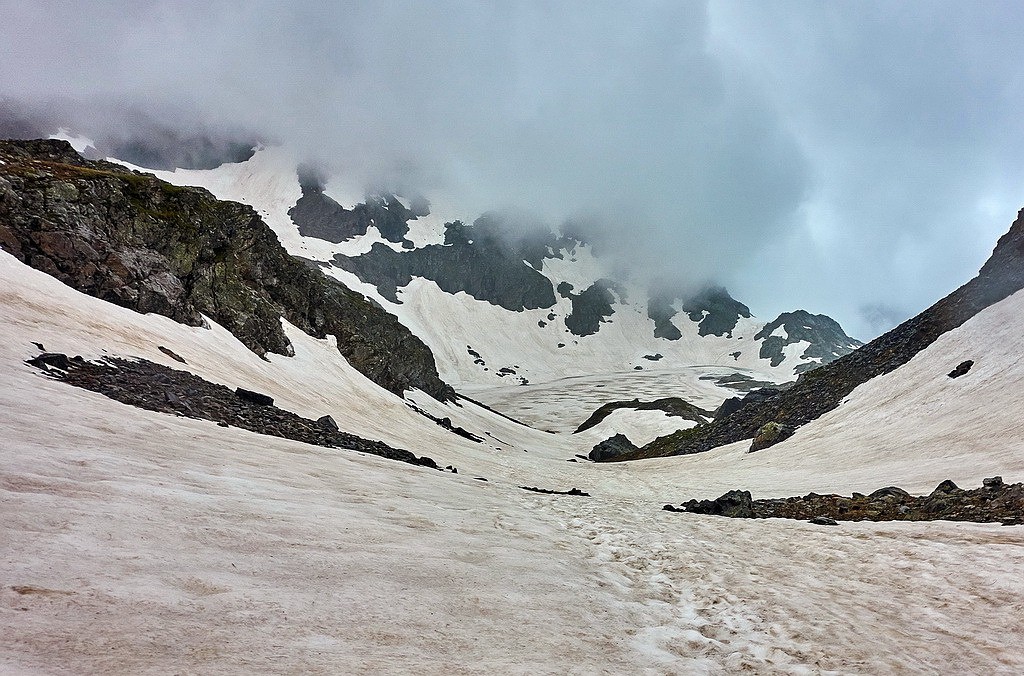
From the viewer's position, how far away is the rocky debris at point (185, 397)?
13.9m

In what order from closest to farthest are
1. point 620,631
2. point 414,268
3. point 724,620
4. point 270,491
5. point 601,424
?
point 620,631
point 724,620
point 270,491
point 601,424
point 414,268

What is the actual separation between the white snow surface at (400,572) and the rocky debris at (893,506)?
1.63m

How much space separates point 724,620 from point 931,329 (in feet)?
120

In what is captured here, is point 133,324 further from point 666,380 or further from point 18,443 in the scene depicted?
point 666,380

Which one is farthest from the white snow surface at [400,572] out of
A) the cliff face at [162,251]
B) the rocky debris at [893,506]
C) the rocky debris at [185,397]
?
the cliff face at [162,251]

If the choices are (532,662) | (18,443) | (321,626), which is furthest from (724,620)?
(18,443)

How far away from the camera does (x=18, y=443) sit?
25.3 feet

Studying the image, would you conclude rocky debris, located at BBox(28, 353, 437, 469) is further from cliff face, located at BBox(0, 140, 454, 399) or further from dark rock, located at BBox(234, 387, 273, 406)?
cliff face, located at BBox(0, 140, 454, 399)

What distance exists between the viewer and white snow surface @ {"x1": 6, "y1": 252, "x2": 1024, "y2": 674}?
4391 millimetres

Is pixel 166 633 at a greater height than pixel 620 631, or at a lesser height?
lesser

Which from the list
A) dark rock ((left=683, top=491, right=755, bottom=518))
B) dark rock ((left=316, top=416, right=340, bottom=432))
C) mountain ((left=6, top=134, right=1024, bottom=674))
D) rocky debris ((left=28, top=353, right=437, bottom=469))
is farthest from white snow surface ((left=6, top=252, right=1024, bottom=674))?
dark rock ((left=316, top=416, right=340, bottom=432))

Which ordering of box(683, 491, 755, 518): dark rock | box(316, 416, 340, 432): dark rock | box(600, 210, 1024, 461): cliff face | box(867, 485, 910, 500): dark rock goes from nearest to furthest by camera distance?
1. box(867, 485, 910, 500): dark rock
2. box(683, 491, 755, 518): dark rock
3. box(316, 416, 340, 432): dark rock
4. box(600, 210, 1024, 461): cliff face

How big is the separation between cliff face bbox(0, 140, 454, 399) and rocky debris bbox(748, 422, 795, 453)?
33.3 m

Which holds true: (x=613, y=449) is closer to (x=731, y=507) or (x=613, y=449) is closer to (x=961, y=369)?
(x=961, y=369)
